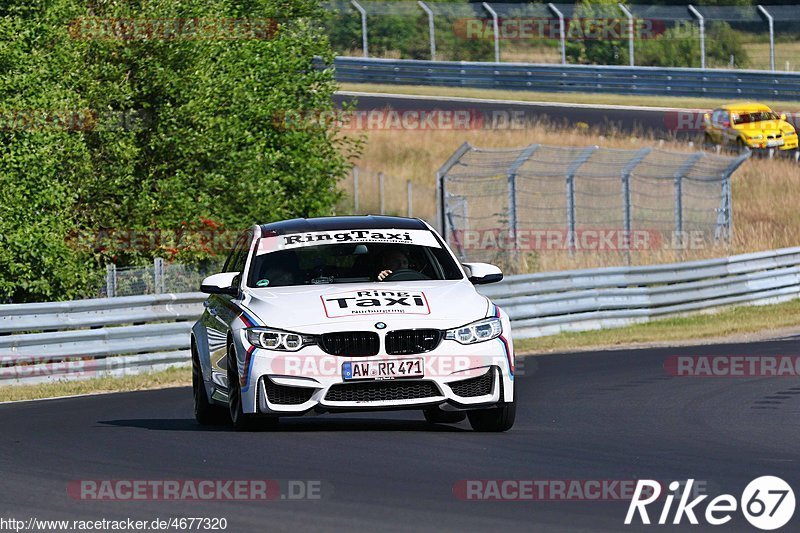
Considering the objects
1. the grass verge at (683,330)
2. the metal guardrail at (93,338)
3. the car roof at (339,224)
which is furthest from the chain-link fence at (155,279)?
the car roof at (339,224)

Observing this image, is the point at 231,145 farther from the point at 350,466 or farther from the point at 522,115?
the point at 522,115

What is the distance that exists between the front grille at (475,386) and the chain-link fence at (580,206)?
14731 millimetres

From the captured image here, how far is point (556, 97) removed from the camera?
5003cm

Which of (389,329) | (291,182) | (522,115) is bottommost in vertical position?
(522,115)

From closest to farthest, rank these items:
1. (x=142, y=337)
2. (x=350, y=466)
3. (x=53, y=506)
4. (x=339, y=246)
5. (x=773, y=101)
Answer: (x=53, y=506) < (x=350, y=466) < (x=339, y=246) < (x=142, y=337) < (x=773, y=101)

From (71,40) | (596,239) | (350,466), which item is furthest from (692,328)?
(350,466)

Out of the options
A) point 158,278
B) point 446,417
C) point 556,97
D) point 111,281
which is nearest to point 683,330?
point 158,278

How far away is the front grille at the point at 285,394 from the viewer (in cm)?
1030

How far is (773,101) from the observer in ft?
151

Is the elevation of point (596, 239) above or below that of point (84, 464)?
below

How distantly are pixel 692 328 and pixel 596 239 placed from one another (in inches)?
298

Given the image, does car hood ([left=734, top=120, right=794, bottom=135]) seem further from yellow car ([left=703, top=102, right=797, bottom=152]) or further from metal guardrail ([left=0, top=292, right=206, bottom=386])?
metal guardrail ([left=0, top=292, right=206, bottom=386])

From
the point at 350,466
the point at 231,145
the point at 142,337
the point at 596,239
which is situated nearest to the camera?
the point at 350,466

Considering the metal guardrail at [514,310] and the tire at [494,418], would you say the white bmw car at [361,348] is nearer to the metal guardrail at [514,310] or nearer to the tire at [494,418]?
the tire at [494,418]
